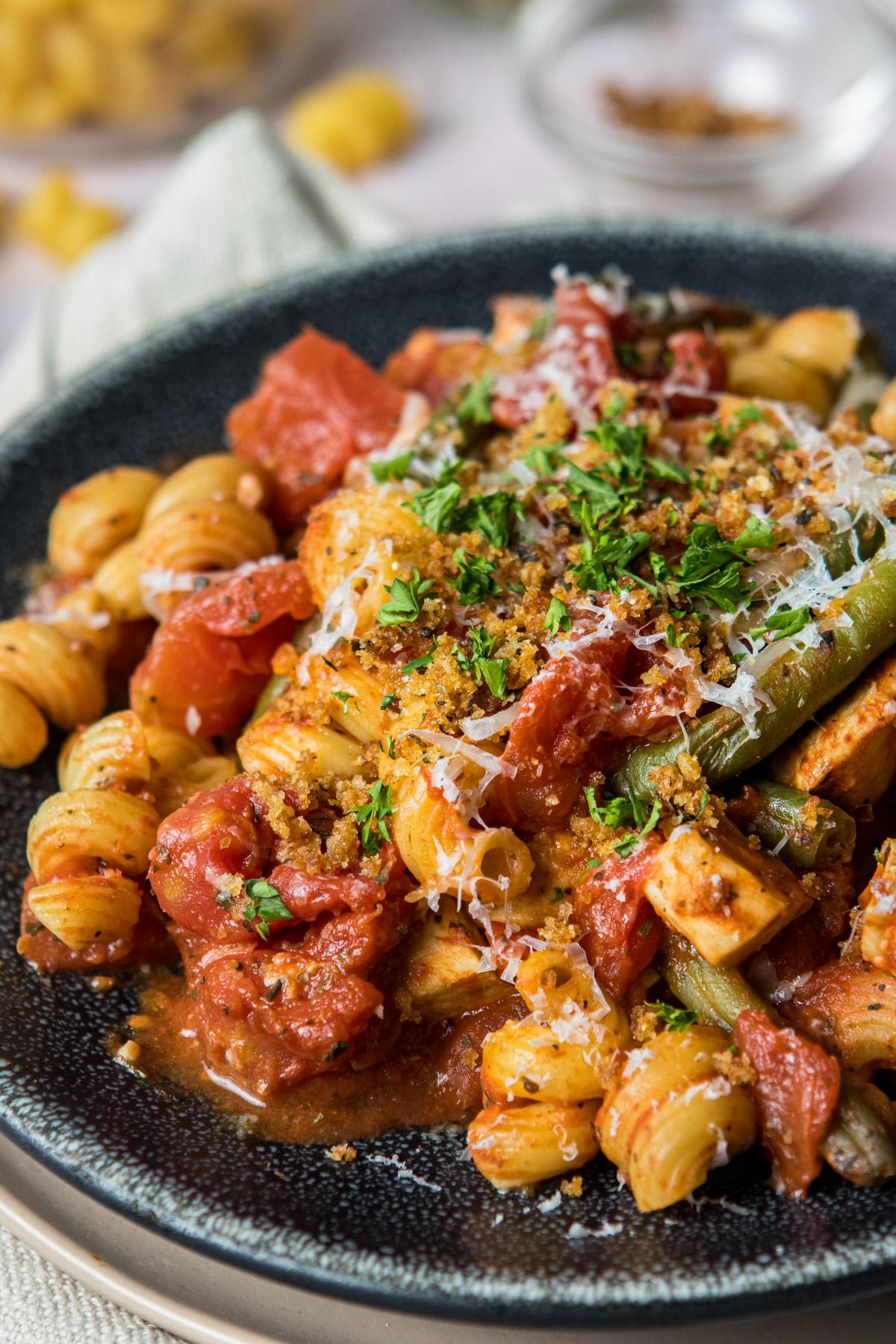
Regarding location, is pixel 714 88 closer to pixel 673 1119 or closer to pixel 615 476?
pixel 615 476

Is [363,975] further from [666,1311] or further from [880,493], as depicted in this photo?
[880,493]

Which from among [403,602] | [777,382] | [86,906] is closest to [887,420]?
[777,382]

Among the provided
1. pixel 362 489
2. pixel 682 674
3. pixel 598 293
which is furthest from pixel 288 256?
pixel 682 674

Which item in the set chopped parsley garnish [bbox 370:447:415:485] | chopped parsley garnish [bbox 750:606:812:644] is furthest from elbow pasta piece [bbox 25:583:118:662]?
chopped parsley garnish [bbox 750:606:812:644]

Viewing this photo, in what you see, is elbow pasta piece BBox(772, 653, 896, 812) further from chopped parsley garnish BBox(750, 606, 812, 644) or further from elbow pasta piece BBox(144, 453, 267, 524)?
elbow pasta piece BBox(144, 453, 267, 524)

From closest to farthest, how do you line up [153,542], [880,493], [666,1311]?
[666,1311] < [880,493] < [153,542]

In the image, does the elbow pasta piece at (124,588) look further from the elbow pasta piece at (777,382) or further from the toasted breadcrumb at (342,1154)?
the elbow pasta piece at (777,382)
